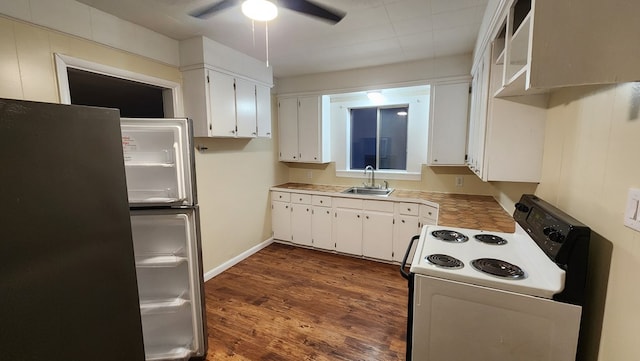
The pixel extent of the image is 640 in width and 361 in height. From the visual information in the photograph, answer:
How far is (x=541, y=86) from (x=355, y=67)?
293 cm

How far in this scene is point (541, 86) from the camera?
88cm

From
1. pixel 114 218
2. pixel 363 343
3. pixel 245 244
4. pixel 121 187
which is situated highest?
pixel 121 187

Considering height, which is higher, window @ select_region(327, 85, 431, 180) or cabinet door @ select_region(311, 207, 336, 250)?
window @ select_region(327, 85, 431, 180)

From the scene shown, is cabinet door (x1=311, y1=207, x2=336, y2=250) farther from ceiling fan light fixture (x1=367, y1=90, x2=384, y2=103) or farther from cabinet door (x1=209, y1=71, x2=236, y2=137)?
ceiling fan light fixture (x1=367, y1=90, x2=384, y2=103)

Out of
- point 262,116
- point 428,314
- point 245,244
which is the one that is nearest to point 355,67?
point 262,116

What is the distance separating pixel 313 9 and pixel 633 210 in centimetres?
166

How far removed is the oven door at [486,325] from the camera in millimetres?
1085

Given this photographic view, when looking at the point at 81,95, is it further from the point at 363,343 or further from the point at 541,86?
the point at 541,86

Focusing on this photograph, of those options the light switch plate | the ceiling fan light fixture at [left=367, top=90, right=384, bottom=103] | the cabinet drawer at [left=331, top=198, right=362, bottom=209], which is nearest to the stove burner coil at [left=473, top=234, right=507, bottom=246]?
the light switch plate

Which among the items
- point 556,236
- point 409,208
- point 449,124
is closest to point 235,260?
point 409,208

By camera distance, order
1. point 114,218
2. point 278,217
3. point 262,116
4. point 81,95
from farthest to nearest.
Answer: point 81,95, point 278,217, point 262,116, point 114,218

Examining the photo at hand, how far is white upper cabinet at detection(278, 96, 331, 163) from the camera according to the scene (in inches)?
155

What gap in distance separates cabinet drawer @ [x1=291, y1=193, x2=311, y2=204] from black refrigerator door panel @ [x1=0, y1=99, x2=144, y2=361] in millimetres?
2765

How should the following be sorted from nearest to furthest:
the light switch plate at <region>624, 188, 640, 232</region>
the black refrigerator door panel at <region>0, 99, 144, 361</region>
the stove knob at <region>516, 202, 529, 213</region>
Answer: the black refrigerator door panel at <region>0, 99, 144, 361</region>
the light switch plate at <region>624, 188, 640, 232</region>
the stove knob at <region>516, 202, 529, 213</region>
